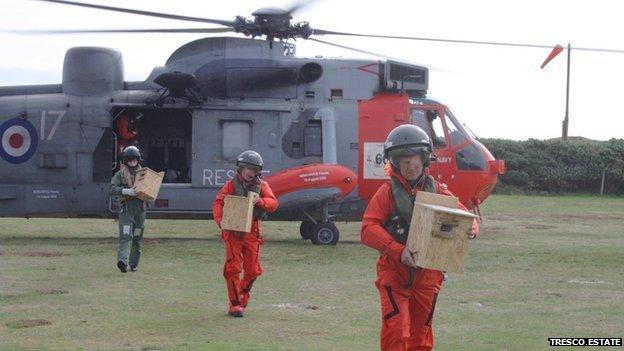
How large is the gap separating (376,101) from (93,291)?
793 cm

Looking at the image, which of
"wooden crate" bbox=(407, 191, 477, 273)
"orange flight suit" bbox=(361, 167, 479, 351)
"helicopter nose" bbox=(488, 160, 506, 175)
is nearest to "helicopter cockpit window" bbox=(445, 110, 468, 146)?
"helicopter nose" bbox=(488, 160, 506, 175)

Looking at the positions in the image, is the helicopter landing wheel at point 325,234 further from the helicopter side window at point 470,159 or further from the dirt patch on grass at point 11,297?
the dirt patch on grass at point 11,297

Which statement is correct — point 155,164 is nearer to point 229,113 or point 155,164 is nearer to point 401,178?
point 229,113

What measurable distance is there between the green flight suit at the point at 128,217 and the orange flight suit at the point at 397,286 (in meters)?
7.05

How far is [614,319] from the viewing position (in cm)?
970

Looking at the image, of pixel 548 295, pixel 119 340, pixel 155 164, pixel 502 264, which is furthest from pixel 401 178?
pixel 155 164

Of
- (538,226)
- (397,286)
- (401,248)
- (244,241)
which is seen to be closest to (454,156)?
(538,226)

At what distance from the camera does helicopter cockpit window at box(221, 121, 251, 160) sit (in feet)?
58.7

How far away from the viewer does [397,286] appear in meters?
6.87

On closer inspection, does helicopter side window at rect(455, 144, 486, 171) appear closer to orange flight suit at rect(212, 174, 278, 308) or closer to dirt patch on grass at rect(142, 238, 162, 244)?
dirt patch on grass at rect(142, 238, 162, 244)

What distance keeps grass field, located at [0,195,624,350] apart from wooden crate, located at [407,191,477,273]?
1933 mm

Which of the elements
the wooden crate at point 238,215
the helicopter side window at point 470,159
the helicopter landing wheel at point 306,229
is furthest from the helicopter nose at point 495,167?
the wooden crate at point 238,215

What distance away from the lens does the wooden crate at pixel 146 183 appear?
13359mm

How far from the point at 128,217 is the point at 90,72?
549cm
